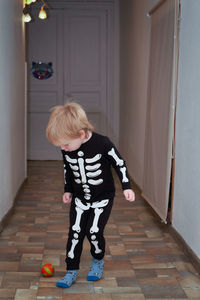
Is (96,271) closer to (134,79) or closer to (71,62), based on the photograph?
(134,79)

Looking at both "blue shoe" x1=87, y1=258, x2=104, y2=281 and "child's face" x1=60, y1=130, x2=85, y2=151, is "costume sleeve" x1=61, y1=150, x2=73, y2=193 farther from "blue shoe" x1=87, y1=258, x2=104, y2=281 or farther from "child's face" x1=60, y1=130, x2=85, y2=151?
"blue shoe" x1=87, y1=258, x2=104, y2=281

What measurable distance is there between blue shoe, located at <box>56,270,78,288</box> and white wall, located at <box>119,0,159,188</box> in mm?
2655

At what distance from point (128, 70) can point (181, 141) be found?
132 inches

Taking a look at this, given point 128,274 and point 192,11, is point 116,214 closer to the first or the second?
point 128,274

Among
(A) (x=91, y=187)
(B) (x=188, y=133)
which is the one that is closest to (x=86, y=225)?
(A) (x=91, y=187)

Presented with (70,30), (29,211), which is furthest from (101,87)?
(29,211)

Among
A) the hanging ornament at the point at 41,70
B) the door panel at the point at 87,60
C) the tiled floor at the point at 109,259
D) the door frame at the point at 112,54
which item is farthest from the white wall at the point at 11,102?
the door frame at the point at 112,54

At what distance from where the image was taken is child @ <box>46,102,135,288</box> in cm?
226

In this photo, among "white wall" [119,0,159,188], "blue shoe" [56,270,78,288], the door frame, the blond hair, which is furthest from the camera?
the door frame

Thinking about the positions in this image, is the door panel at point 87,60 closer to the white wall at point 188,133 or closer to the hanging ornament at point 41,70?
the hanging ornament at point 41,70

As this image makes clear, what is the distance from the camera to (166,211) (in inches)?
135

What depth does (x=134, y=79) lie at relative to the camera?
5668 mm

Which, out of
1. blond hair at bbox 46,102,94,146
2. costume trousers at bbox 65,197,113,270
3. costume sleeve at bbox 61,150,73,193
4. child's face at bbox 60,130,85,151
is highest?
blond hair at bbox 46,102,94,146

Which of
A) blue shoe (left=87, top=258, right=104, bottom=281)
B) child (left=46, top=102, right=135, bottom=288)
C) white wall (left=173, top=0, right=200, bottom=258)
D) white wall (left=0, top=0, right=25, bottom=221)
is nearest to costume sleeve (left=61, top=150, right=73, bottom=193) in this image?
child (left=46, top=102, right=135, bottom=288)
